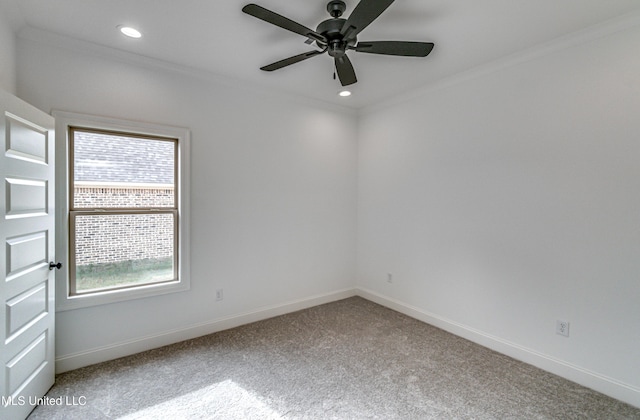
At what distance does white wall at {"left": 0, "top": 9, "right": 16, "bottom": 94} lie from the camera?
6.52 feet

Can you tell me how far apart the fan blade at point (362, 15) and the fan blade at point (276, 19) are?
0.18m

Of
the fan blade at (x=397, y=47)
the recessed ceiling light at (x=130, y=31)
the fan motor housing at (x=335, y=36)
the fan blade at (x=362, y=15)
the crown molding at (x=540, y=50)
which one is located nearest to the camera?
the fan blade at (x=362, y=15)

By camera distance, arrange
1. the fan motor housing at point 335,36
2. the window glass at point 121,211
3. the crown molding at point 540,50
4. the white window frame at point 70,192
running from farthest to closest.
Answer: the window glass at point 121,211, the white window frame at point 70,192, the crown molding at point 540,50, the fan motor housing at point 335,36

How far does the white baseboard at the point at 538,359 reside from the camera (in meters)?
2.12

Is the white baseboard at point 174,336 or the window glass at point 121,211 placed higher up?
the window glass at point 121,211

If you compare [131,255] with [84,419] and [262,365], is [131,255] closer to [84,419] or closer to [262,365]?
[84,419]

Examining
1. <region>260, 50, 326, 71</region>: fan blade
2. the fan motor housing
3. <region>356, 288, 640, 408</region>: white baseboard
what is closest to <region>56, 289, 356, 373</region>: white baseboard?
<region>356, 288, 640, 408</region>: white baseboard

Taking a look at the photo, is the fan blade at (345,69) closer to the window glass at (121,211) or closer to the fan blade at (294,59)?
the fan blade at (294,59)

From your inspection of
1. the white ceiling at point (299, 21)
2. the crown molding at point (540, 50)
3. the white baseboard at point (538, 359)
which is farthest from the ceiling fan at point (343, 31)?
the white baseboard at point (538, 359)

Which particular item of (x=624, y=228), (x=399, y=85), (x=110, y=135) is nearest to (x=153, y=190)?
(x=110, y=135)

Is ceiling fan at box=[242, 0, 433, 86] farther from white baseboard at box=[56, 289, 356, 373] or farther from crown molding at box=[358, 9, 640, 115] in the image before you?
white baseboard at box=[56, 289, 356, 373]

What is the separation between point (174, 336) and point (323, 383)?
5.23ft

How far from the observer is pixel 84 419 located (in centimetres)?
190

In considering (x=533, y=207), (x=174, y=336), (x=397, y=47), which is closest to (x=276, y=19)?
(x=397, y=47)
